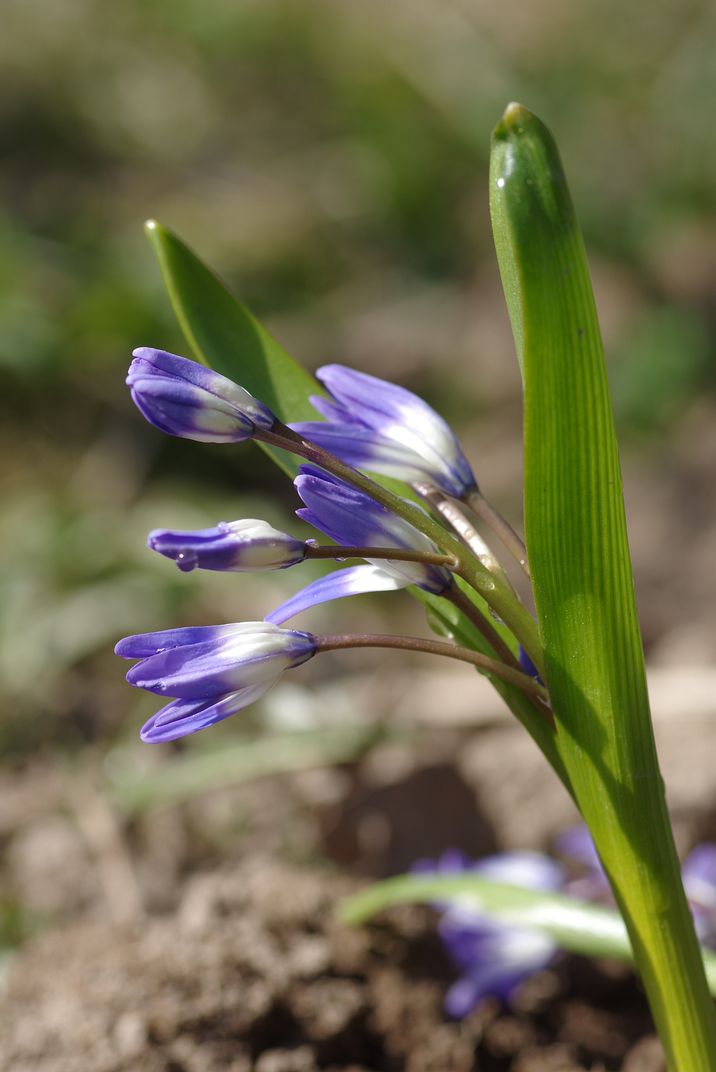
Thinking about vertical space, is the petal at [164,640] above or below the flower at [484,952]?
above

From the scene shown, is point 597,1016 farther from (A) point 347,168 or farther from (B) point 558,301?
(A) point 347,168

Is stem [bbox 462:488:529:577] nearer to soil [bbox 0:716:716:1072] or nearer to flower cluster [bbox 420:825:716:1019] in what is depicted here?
flower cluster [bbox 420:825:716:1019]

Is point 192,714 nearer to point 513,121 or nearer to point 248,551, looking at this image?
point 248,551

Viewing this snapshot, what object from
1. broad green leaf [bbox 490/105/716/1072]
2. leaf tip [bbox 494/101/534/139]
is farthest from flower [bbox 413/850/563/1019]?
leaf tip [bbox 494/101/534/139]

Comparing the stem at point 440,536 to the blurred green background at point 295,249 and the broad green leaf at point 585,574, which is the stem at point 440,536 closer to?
the broad green leaf at point 585,574

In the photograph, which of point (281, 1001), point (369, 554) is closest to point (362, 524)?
point (369, 554)

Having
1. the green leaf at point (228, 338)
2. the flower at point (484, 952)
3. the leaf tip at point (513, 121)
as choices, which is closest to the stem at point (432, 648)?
the green leaf at point (228, 338)

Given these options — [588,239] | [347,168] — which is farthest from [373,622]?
[347,168]
